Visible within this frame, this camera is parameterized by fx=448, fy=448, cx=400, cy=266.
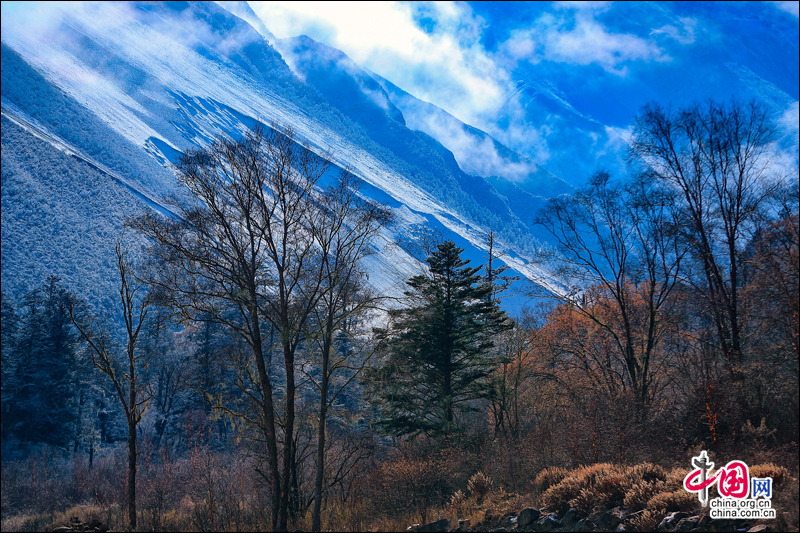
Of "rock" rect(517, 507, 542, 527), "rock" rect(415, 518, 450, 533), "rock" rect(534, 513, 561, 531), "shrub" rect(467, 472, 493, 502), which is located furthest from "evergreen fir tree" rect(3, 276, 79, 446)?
"rock" rect(534, 513, 561, 531)

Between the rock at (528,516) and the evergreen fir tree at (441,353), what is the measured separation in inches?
354

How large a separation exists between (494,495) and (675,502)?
5644 mm

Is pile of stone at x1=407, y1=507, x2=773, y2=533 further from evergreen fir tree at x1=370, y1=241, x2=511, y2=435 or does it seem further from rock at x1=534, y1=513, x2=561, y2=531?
evergreen fir tree at x1=370, y1=241, x2=511, y2=435

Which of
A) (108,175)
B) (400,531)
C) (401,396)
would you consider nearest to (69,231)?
(108,175)

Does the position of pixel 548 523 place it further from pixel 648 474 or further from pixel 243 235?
pixel 243 235

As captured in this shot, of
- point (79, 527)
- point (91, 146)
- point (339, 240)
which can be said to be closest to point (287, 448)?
point (79, 527)

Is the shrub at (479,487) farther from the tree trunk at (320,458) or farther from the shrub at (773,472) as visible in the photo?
the shrub at (773,472)

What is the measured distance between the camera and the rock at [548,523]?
902 centimetres

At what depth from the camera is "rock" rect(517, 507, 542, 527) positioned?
9.45m

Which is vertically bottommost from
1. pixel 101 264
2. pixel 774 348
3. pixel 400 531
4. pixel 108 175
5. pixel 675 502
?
pixel 400 531

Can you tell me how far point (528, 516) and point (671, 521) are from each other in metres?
3.00

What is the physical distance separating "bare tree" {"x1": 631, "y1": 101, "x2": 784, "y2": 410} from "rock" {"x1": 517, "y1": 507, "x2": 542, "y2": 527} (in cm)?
696

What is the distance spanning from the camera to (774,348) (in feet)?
31.2

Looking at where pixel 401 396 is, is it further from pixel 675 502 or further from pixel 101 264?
pixel 101 264
